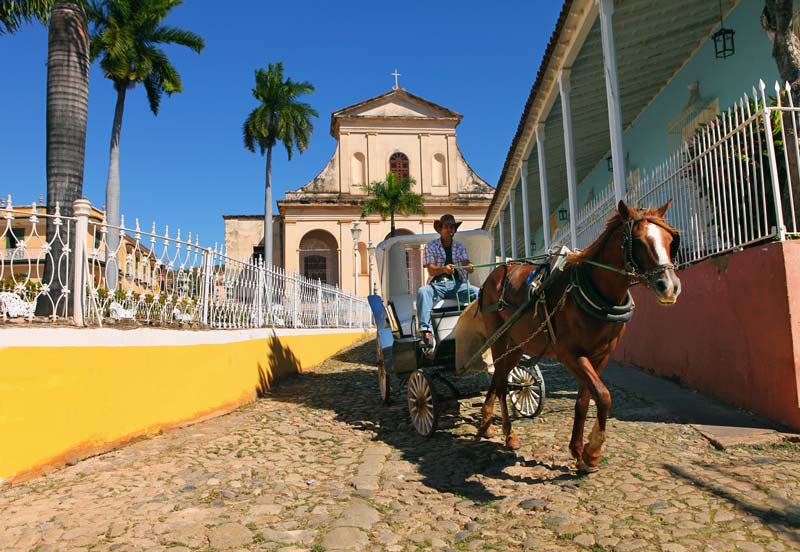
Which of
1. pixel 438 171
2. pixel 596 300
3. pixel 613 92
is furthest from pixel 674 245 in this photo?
pixel 438 171

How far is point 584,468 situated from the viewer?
376 centimetres

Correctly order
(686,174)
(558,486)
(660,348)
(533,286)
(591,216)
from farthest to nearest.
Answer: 1. (591,216)
2. (660,348)
3. (686,174)
4. (533,286)
5. (558,486)

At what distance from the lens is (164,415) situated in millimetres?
5293

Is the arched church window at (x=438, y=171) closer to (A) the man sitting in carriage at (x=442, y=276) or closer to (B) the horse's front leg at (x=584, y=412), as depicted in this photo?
(A) the man sitting in carriage at (x=442, y=276)

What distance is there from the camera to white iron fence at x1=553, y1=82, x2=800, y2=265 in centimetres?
446

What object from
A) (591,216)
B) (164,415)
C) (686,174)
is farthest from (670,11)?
(164,415)

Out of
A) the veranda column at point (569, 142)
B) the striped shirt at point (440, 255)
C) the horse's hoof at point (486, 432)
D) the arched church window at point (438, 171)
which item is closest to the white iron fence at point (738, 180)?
the striped shirt at point (440, 255)

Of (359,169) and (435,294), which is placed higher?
(359,169)

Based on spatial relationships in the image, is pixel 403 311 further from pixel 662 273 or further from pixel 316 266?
pixel 316 266

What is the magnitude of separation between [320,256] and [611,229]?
1294 inches

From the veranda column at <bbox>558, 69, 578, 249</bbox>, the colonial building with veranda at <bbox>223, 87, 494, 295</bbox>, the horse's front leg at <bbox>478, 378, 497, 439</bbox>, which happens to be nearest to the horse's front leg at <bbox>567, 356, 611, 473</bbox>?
the horse's front leg at <bbox>478, 378, 497, 439</bbox>

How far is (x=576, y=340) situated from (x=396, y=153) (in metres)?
33.2

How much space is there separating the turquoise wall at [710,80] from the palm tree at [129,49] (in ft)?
54.5

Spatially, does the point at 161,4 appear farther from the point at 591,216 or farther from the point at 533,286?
the point at 533,286
